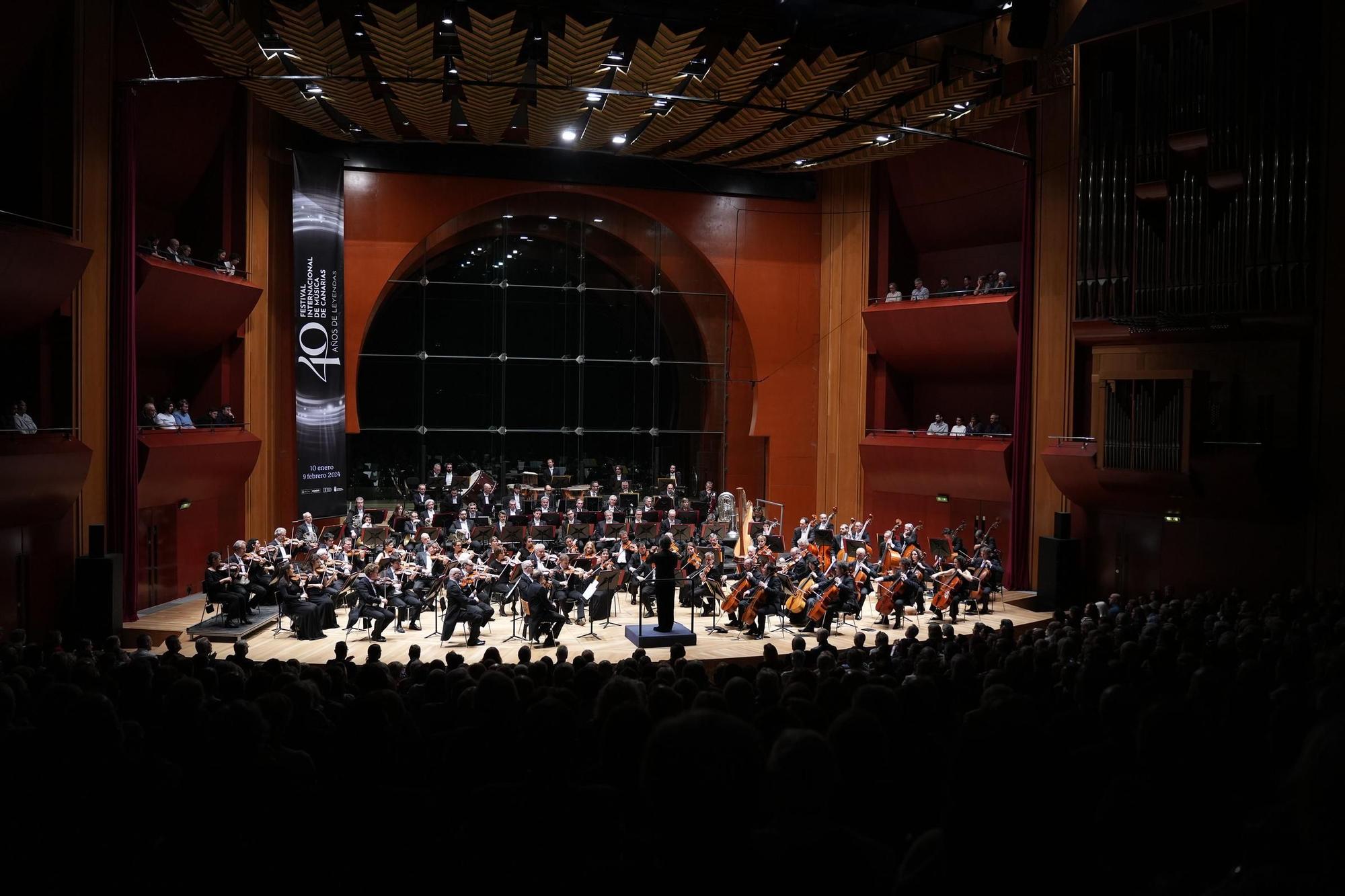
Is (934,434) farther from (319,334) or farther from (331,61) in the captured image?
(331,61)

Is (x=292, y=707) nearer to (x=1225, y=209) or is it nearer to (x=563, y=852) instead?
(x=563, y=852)

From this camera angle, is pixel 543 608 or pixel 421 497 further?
pixel 421 497

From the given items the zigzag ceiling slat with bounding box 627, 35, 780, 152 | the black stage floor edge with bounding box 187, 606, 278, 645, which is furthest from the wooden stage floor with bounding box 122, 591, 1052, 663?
the zigzag ceiling slat with bounding box 627, 35, 780, 152

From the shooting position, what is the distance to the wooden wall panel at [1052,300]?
15344 mm

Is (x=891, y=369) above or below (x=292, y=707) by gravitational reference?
above

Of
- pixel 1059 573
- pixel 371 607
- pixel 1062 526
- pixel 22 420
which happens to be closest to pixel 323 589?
pixel 371 607

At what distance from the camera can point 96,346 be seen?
12.3 m

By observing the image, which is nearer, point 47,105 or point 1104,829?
point 1104,829

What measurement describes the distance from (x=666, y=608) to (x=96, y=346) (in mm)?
7958

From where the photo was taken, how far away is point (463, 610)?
12039 millimetres

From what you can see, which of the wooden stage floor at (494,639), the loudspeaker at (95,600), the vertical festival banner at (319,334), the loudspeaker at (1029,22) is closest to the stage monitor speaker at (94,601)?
the loudspeaker at (95,600)

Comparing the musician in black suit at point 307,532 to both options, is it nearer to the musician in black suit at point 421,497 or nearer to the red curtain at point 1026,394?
the musician in black suit at point 421,497

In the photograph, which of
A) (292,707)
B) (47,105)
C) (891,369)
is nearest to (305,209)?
(47,105)

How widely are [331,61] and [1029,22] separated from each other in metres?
9.60
